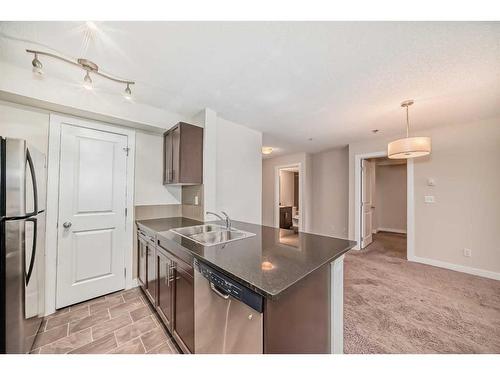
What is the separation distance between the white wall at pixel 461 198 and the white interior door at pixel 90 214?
4715mm

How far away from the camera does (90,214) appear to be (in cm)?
208

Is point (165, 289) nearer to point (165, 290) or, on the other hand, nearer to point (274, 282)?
point (165, 290)

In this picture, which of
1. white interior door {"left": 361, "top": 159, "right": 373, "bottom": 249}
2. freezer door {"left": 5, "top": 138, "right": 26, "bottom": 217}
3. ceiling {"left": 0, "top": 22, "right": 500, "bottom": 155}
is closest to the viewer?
freezer door {"left": 5, "top": 138, "right": 26, "bottom": 217}

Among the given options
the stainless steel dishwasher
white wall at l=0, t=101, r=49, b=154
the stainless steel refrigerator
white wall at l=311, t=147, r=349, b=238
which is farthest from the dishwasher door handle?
white wall at l=311, t=147, r=349, b=238

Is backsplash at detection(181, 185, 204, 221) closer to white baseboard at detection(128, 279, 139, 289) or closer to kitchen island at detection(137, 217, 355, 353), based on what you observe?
kitchen island at detection(137, 217, 355, 353)

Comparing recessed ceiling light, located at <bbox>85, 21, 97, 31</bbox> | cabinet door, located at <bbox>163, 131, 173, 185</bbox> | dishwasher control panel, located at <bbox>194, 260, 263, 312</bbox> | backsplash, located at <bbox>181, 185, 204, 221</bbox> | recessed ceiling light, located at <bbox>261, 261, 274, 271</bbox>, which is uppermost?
recessed ceiling light, located at <bbox>85, 21, 97, 31</bbox>

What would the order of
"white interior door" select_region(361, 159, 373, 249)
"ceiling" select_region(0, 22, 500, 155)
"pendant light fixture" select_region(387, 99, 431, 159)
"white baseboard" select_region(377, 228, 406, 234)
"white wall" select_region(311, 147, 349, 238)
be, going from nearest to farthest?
"ceiling" select_region(0, 22, 500, 155)
"pendant light fixture" select_region(387, 99, 431, 159)
"white interior door" select_region(361, 159, 373, 249)
"white wall" select_region(311, 147, 349, 238)
"white baseboard" select_region(377, 228, 406, 234)

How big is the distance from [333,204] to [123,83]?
4.77m

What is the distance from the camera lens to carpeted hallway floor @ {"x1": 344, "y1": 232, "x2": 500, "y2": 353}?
1488mm

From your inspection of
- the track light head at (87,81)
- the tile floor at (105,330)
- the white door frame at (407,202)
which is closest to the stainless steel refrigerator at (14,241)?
the tile floor at (105,330)

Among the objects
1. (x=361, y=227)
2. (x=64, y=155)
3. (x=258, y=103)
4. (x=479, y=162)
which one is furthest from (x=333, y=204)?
(x=64, y=155)

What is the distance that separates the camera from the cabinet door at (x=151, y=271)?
71.2 inches

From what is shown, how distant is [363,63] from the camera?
151 centimetres

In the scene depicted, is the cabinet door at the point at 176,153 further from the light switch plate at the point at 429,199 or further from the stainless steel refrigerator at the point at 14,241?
the light switch plate at the point at 429,199
